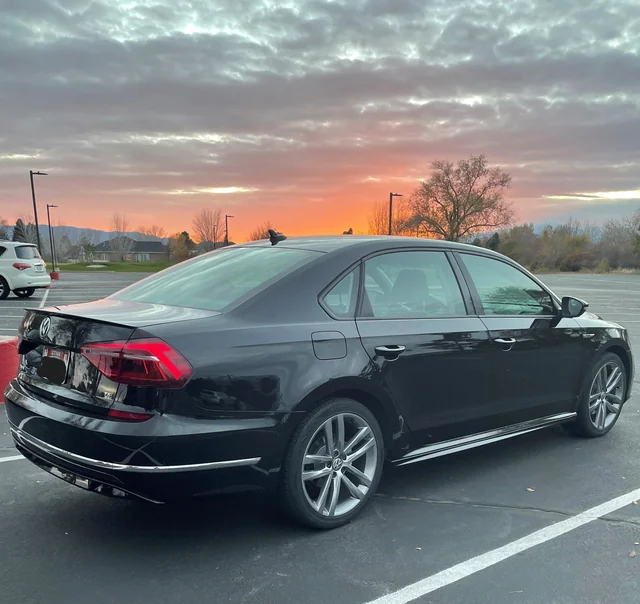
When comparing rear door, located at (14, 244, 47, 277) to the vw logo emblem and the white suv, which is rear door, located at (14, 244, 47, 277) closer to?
the white suv

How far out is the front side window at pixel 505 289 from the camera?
172 inches

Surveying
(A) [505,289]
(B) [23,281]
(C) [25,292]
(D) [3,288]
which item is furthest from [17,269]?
(A) [505,289]

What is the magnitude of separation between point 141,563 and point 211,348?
1116 millimetres

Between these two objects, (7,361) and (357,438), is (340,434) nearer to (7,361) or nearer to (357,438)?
(357,438)

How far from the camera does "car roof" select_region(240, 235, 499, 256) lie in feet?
12.7

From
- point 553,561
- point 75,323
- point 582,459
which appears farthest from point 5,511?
point 582,459

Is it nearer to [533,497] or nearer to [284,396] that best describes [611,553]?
[533,497]

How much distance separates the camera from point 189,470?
9.61ft

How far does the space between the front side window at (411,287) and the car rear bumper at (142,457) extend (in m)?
1.14

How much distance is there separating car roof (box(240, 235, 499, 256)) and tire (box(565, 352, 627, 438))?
1.72 meters

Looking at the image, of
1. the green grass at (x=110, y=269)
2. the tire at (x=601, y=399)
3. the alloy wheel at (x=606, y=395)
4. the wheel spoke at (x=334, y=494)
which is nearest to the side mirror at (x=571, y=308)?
the tire at (x=601, y=399)

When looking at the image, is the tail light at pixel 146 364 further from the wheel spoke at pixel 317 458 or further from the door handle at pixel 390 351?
the door handle at pixel 390 351

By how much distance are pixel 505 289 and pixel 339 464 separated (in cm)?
196

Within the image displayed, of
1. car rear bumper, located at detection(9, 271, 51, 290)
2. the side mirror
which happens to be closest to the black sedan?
the side mirror
